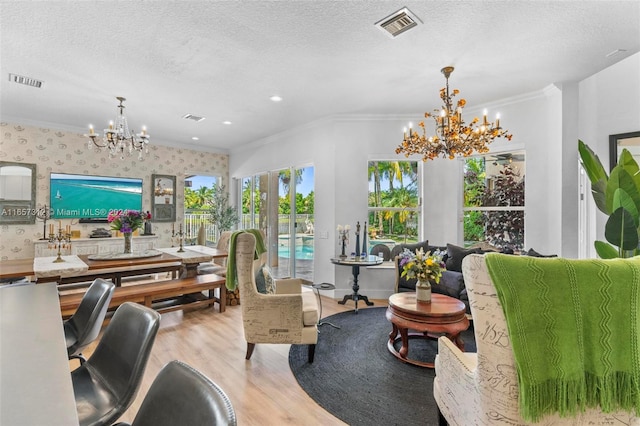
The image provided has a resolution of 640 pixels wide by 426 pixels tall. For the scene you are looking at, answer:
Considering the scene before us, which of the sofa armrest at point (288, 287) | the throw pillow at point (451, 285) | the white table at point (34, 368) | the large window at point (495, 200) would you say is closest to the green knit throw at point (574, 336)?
the white table at point (34, 368)

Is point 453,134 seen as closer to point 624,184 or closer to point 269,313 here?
point 624,184

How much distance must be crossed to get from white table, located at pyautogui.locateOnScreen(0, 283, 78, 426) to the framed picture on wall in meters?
5.17

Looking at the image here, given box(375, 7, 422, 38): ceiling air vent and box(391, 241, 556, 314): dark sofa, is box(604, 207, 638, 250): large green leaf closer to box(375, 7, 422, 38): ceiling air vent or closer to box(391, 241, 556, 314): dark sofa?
box(391, 241, 556, 314): dark sofa

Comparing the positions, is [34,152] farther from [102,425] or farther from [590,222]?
[590,222]

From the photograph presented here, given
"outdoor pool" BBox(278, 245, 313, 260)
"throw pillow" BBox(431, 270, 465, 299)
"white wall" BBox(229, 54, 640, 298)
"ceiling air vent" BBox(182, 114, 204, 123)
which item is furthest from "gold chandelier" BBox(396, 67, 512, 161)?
"ceiling air vent" BBox(182, 114, 204, 123)

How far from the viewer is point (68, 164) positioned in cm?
548

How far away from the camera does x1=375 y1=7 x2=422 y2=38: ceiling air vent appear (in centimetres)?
235

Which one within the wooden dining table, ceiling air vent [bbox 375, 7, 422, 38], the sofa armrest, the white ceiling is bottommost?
the sofa armrest

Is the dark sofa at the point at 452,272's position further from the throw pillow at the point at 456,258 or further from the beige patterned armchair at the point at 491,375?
the beige patterned armchair at the point at 491,375

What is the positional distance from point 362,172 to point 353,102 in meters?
1.14

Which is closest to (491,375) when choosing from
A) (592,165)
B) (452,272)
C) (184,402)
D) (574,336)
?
(574,336)

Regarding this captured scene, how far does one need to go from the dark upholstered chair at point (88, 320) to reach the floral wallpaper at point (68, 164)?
457 centimetres

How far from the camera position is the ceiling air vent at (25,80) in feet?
11.4

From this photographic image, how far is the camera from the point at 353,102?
4.33 meters
